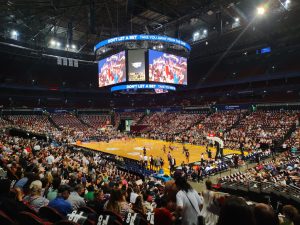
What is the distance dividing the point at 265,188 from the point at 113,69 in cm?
2193

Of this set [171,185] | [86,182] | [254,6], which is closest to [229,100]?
[254,6]

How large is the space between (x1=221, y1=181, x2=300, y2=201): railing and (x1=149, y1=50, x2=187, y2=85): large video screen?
16.6m


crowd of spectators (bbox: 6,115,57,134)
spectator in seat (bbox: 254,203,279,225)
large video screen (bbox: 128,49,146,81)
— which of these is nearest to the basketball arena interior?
spectator in seat (bbox: 254,203,279,225)

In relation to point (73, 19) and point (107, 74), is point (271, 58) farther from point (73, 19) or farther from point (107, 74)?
point (73, 19)

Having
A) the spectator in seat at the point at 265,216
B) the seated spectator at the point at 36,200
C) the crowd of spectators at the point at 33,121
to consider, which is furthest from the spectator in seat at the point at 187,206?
the crowd of spectators at the point at 33,121

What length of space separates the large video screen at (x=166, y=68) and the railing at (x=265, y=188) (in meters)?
16.6

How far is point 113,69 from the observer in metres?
28.2

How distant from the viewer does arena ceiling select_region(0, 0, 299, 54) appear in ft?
79.3

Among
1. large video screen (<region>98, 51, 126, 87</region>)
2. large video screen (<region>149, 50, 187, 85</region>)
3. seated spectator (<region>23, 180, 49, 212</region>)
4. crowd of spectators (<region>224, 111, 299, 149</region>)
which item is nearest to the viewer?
seated spectator (<region>23, 180, 49, 212</region>)

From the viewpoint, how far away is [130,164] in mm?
21109

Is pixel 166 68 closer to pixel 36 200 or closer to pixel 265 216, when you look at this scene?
pixel 36 200

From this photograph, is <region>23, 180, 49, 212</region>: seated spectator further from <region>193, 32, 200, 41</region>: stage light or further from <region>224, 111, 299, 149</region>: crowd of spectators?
<region>193, 32, 200, 41</region>: stage light

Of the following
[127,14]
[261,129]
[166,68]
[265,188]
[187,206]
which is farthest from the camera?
[261,129]

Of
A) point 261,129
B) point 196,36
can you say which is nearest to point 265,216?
point 261,129
